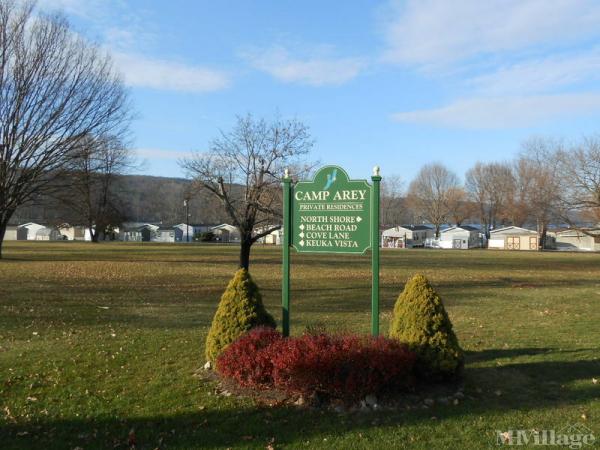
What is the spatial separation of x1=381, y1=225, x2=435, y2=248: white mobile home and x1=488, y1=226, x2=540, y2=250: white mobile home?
1355cm

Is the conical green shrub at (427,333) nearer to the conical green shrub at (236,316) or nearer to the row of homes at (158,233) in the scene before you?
the conical green shrub at (236,316)

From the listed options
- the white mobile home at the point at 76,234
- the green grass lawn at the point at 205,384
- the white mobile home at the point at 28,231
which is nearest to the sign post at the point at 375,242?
the green grass lawn at the point at 205,384

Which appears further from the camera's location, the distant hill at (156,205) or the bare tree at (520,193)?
the distant hill at (156,205)

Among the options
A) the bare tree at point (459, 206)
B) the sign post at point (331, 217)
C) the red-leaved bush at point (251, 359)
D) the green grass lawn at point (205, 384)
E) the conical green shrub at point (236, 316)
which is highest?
the bare tree at point (459, 206)

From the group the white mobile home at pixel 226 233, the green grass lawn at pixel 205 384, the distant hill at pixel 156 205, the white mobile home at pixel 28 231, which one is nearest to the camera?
the green grass lawn at pixel 205 384

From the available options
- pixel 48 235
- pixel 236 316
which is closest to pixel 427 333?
pixel 236 316

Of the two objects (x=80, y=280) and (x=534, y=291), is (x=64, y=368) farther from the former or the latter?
(x=534, y=291)

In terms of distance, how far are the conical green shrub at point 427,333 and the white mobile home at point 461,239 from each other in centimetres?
8258

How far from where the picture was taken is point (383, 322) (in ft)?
37.5

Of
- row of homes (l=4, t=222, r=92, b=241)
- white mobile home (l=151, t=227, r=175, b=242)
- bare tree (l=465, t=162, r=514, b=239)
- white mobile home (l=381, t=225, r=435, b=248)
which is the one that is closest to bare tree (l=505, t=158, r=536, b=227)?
bare tree (l=465, t=162, r=514, b=239)

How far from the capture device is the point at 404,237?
91875mm

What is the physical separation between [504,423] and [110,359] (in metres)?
5.24

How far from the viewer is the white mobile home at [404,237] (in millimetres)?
89500

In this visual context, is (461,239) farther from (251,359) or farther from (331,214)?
(251,359)
